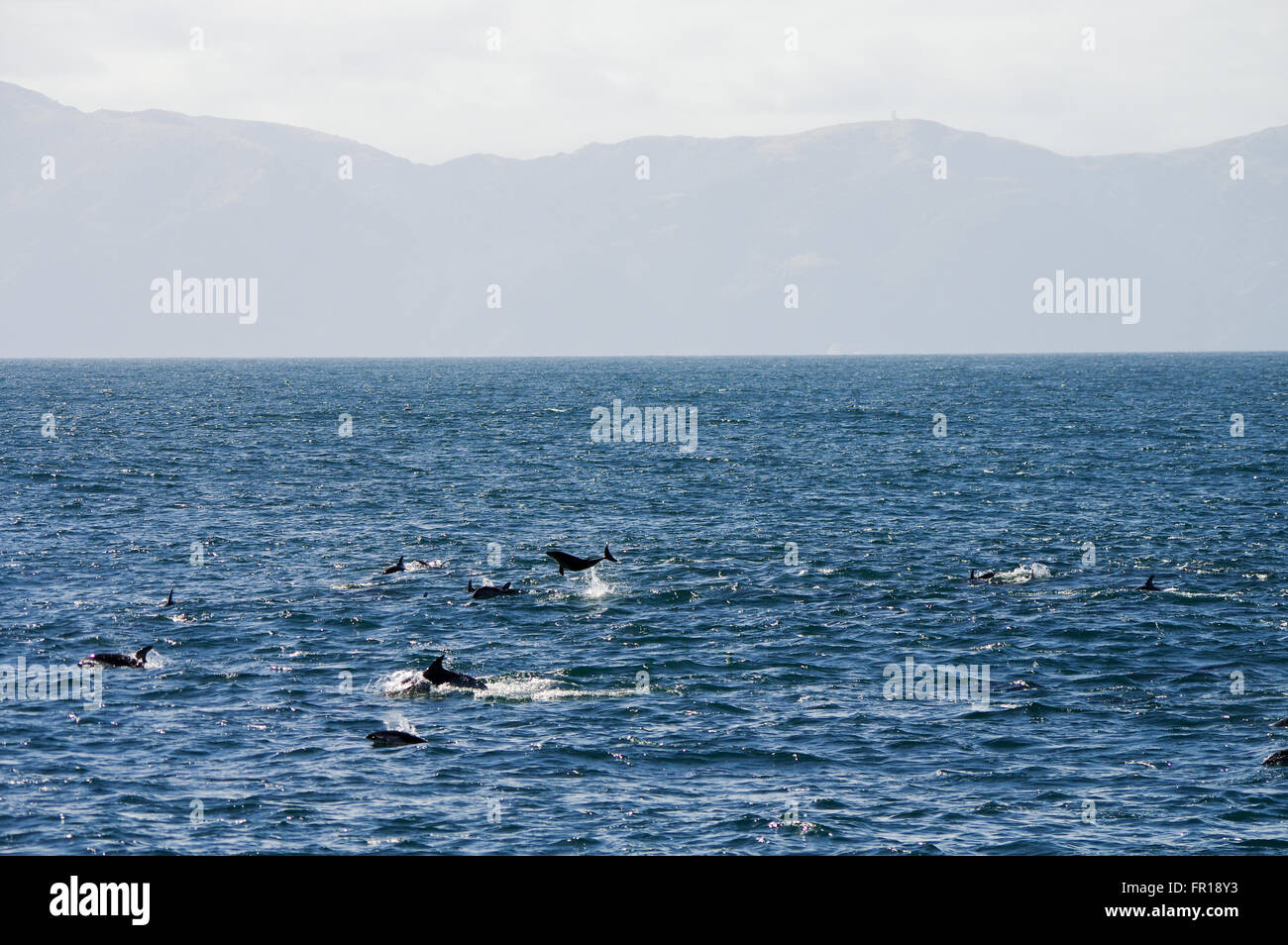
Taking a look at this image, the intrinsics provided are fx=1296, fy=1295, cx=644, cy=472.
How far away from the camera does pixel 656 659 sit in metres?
36.7

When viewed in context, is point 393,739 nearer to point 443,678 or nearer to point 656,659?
point 443,678

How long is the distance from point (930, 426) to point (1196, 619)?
80.7m

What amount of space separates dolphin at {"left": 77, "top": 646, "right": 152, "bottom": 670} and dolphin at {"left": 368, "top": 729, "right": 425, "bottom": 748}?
1003cm

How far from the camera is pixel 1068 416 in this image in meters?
131

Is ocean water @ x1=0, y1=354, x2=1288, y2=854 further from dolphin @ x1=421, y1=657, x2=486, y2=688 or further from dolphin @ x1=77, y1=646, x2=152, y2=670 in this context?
dolphin @ x1=421, y1=657, x2=486, y2=688

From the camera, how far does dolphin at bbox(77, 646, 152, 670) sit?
1391 inches

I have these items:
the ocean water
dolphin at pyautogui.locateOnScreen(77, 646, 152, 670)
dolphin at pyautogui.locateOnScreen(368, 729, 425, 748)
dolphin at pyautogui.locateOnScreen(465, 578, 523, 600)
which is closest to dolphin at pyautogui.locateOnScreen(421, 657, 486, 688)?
the ocean water

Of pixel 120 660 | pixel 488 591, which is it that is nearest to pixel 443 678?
pixel 120 660

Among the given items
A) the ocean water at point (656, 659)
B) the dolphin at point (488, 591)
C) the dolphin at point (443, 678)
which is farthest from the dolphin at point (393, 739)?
the dolphin at point (488, 591)

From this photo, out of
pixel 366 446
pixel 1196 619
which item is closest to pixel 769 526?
pixel 1196 619

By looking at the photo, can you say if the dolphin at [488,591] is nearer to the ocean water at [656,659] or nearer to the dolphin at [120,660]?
the ocean water at [656,659]

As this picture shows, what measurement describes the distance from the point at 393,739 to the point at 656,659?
32.4 ft

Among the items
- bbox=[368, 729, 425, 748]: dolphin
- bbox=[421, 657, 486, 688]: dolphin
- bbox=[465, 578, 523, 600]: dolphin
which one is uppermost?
bbox=[465, 578, 523, 600]: dolphin
